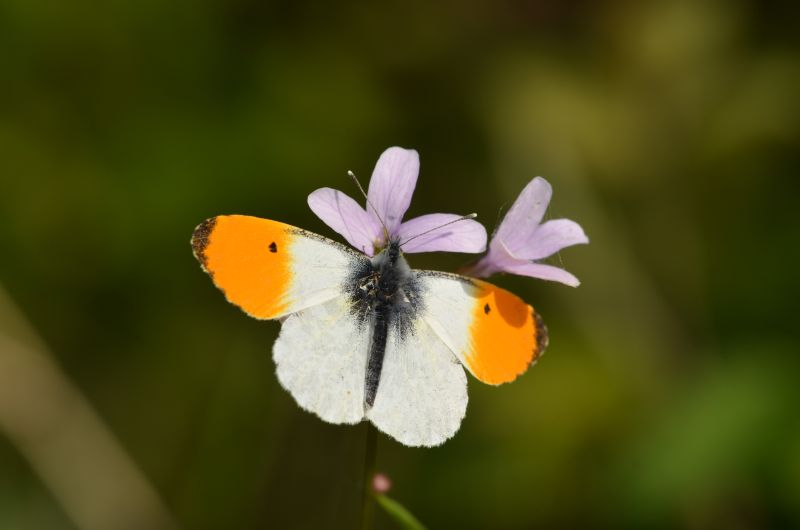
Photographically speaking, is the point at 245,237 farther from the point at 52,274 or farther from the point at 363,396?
the point at 52,274

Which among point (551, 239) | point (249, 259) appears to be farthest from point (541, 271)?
point (249, 259)

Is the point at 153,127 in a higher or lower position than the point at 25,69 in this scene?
lower

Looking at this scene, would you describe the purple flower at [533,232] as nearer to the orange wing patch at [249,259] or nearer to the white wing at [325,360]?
the white wing at [325,360]

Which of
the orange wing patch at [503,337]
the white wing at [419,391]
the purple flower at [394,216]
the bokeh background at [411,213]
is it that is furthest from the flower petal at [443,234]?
the bokeh background at [411,213]

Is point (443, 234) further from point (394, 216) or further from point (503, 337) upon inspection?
point (503, 337)

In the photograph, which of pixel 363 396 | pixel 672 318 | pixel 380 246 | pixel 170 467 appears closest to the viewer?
pixel 363 396

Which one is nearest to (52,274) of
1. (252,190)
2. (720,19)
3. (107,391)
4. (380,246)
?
(107,391)

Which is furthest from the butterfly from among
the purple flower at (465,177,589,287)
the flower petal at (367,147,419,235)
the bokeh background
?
the bokeh background

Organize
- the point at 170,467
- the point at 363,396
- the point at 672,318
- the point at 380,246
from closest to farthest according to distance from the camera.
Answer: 1. the point at 363,396
2. the point at 380,246
3. the point at 170,467
4. the point at 672,318
